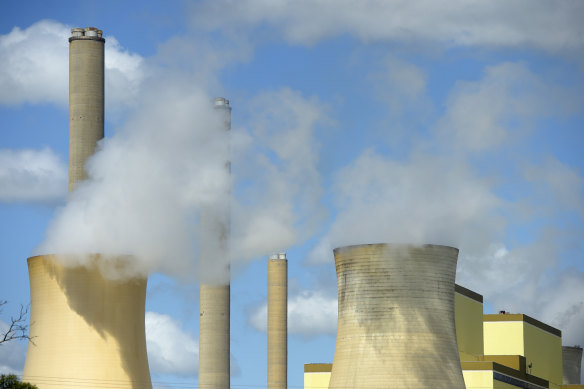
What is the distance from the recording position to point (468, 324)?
43.2 metres

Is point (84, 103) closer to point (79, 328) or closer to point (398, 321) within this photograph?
point (79, 328)

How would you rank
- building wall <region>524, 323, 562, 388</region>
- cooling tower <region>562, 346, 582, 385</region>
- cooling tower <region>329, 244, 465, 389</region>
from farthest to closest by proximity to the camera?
cooling tower <region>562, 346, 582, 385</region>
building wall <region>524, 323, 562, 388</region>
cooling tower <region>329, 244, 465, 389</region>

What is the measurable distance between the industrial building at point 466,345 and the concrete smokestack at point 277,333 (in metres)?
12.7

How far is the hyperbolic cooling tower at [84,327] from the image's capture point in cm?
3012

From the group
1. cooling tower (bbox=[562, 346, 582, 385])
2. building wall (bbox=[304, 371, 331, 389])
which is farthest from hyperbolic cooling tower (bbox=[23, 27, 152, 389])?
cooling tower (bbox=[562, 346, 582, 385])

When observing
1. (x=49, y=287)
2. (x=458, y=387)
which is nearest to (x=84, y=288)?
(x=49, y=287)

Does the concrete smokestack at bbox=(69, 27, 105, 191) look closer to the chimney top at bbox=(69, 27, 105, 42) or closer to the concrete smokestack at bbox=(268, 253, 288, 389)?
the chimney top at bbox=(69, 27, 105, 42)

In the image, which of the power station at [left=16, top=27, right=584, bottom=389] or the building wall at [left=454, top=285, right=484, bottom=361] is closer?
the power station at [left=16, top=27, right=584, bottom=389]

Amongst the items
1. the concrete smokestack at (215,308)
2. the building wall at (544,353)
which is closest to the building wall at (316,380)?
the concrete smokestack at (215,308)

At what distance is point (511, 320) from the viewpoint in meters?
46.2

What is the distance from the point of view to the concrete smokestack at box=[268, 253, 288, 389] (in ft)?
186

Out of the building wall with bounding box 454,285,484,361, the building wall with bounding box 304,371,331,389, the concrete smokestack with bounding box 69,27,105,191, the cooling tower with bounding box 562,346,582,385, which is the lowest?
the building wall with bounding box 304,371,331,389

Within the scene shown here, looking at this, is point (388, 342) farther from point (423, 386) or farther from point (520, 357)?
point (520, 357)

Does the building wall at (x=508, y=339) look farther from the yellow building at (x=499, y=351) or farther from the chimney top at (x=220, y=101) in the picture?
the chimney top at (x=220, y=101)
